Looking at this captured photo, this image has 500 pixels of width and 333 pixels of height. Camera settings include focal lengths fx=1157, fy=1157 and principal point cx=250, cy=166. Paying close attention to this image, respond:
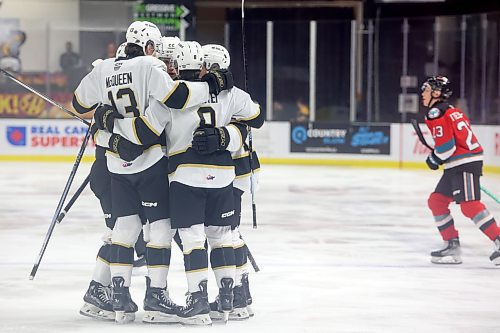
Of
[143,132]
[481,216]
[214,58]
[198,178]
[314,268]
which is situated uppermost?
[214,58]

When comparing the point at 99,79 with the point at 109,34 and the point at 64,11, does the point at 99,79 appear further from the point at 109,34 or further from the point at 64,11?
the point at 64,11

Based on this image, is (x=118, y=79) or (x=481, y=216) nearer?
(x=118, y=79)

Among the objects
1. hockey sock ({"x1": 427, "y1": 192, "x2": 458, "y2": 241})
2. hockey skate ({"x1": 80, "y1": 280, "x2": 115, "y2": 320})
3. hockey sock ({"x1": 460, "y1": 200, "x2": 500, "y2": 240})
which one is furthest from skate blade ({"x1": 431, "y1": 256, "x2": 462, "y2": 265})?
hockey skate ({"x1": 80, "y1": 280, "x2": 115, "y2": 320})

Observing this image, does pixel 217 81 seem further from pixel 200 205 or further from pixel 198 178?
pixel 200 205

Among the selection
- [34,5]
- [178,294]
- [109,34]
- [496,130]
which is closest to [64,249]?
[178,294]

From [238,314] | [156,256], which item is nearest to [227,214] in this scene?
[156,256]

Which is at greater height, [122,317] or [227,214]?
[227,214]

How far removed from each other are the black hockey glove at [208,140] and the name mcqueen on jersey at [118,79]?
1.25 feet

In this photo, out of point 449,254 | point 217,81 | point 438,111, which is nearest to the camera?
point 217,81

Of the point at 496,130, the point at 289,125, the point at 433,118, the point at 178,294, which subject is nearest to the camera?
the point at 178,294

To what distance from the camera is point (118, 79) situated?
5145 mm

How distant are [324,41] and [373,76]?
90 cm

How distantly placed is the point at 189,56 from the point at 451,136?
2.73 meters

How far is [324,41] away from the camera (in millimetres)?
16484
